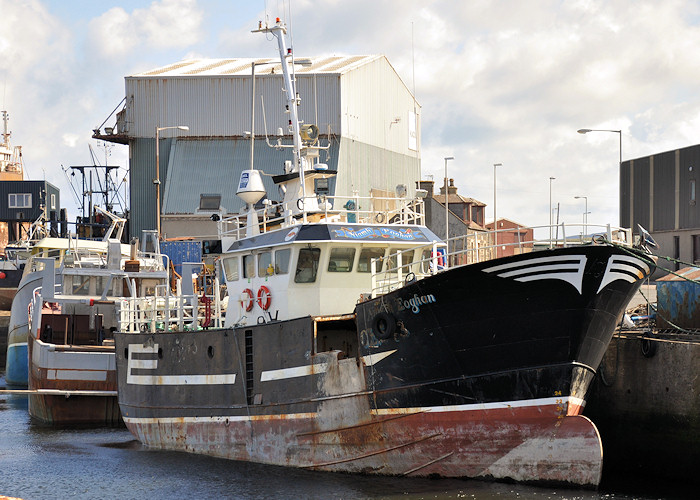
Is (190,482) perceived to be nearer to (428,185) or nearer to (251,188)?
(251,188)

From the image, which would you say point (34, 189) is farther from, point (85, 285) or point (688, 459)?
point (688, 459)

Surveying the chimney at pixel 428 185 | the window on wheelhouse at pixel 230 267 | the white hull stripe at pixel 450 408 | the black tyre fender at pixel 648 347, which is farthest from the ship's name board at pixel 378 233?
the chimney at pixel 428 185

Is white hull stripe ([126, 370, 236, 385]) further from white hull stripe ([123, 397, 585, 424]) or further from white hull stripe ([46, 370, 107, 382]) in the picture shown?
white hull stripe ([46, 370, 107, 382])

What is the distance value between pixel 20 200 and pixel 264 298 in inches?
2493

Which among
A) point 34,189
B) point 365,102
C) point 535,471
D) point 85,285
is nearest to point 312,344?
point 535,471

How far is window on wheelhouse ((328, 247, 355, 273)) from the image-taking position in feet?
61.5

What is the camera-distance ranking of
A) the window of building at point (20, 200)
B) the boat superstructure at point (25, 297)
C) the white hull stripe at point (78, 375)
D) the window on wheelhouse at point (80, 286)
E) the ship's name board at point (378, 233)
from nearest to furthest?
the ship's name board at point (378, 233) → the white hull stripe at point (78, 375) → the window on wheelhouse at point (80, 286) → the boat superstructure at point (25, 297) → the window of building at point (20, 200)

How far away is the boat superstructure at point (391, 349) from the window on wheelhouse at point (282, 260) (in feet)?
0.13

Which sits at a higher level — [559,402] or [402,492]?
[559,402]

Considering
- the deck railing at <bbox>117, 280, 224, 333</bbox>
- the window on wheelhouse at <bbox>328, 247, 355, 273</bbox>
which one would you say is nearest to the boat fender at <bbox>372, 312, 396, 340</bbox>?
the window on wheelhouse at <bbox>328, 247, 355, 273</bbox>

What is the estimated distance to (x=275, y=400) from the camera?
60.9 feet

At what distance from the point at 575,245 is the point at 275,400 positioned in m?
6.68

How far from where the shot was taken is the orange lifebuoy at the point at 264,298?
19.4m

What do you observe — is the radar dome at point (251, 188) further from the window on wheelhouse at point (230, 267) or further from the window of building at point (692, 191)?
the window of building at point (692, 191)
